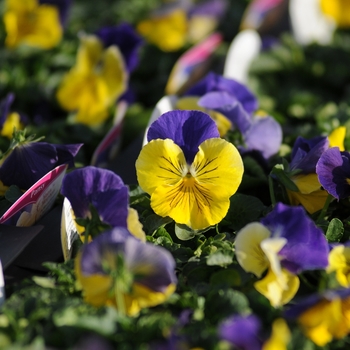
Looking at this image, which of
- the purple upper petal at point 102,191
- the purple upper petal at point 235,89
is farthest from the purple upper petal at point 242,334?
the purple upper petal at point 235,89

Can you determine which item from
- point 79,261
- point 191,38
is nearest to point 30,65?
point 191,38

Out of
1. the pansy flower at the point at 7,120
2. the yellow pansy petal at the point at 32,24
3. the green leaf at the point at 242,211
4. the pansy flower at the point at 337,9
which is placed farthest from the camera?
the pansy flower at the point at 337,9

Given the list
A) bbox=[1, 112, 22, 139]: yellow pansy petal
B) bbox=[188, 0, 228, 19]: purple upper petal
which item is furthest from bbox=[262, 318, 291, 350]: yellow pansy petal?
bbox=[188, 0, 228, 19]: purple upper petal

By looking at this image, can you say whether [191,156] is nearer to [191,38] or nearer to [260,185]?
[260,185]

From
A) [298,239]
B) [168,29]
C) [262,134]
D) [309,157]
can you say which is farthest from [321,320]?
[168,29]

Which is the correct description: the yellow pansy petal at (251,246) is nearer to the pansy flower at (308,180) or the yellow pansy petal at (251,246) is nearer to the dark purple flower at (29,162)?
the pansy flower at (308,180)

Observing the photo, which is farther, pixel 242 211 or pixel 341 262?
pixel 242 211

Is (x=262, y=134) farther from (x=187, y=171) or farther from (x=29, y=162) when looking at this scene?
(x=29, y=162)
